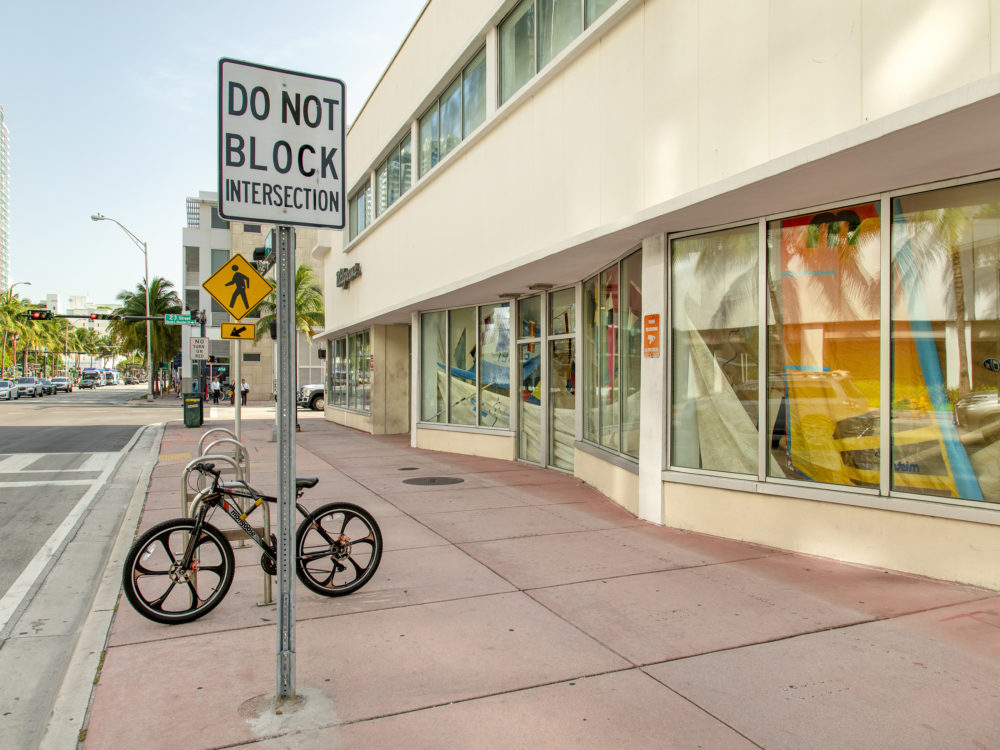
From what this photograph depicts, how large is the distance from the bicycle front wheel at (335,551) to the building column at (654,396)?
11.2ft

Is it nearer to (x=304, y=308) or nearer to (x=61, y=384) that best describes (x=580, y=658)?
(x=304, y=308)

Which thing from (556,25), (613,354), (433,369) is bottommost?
(433,369)

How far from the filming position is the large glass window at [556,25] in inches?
364

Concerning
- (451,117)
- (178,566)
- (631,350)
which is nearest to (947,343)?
(631,350)

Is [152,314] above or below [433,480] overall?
above

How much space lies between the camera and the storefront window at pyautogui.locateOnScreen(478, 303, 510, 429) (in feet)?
44.9

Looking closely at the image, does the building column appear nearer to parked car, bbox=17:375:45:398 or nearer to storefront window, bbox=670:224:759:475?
storefront window, bbox=670:224:759:475

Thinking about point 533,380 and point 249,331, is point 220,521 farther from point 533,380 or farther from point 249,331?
point 533,380

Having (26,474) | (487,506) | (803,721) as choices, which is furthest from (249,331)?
(803,721)

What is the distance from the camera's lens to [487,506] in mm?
9055

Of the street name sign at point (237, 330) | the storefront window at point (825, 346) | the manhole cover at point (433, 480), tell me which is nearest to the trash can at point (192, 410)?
Result: the street name sign at point (237, 330)

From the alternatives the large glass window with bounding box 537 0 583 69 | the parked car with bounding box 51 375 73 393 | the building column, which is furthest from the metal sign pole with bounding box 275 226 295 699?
the parked car with bounding box 51 375 73 393

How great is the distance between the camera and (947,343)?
575 centimetres

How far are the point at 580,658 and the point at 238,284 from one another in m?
8.28
